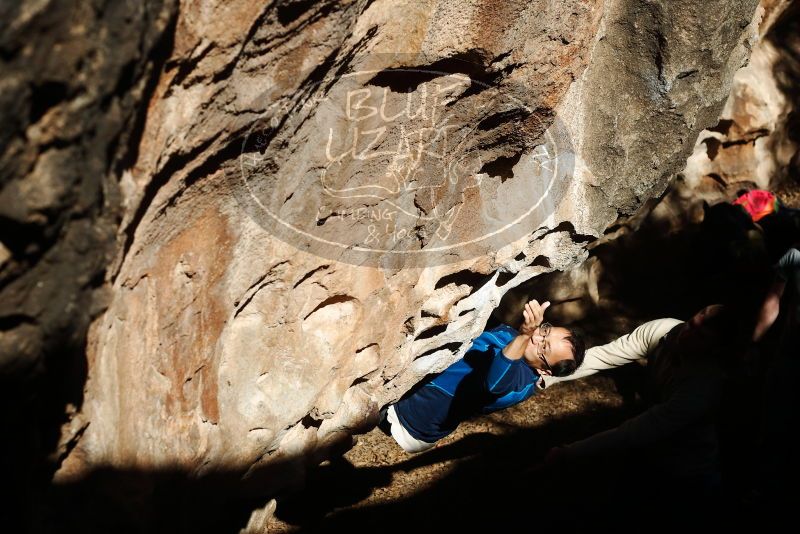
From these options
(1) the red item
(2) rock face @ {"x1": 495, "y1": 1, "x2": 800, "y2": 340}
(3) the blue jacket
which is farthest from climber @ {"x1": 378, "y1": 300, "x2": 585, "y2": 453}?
(1) the red item

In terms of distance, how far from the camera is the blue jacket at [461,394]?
2.59 metres

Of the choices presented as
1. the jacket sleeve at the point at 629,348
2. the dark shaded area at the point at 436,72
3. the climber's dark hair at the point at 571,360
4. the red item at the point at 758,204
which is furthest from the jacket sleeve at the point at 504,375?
the red item at the point at 758,204

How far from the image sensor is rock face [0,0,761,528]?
1.03 meters

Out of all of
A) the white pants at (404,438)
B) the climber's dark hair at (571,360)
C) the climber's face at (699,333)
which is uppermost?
the climber's face at (699,333)

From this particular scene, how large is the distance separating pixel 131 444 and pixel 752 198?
3562 mm

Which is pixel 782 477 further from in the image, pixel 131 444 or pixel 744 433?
pixel 131 444

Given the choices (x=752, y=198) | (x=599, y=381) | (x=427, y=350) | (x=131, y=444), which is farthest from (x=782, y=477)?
(x=131, y=444)

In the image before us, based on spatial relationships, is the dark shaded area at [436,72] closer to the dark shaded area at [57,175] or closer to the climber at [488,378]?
the dark shaded area at [57,175]

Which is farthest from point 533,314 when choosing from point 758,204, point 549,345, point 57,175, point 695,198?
point 695,198

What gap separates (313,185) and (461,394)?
129 cm

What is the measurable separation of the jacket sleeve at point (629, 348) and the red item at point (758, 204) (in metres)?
1.61

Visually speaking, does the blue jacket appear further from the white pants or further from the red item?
the red item

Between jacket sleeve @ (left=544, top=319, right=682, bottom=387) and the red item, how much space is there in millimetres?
1607

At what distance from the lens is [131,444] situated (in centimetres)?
153
